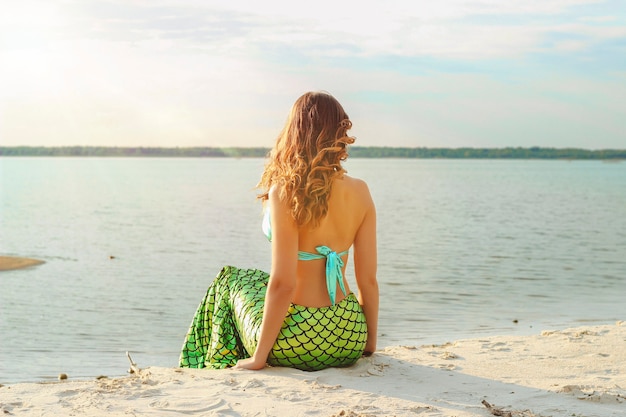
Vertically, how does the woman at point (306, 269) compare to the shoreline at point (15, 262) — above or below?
above

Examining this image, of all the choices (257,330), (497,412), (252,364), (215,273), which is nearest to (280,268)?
(257,330)

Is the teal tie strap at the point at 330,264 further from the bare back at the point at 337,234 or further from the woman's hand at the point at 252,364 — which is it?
the woman's hand at the point at 252,364

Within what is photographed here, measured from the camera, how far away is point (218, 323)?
14.6 feet

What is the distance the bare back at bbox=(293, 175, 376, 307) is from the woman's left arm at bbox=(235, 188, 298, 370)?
12 cm

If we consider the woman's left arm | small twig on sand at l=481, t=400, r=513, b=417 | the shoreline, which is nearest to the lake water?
the shoreline

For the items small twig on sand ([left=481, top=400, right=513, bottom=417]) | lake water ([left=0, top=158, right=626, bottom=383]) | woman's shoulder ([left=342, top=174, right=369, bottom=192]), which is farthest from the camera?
lake water ([left=0, top=158, right=626, bottom=383])

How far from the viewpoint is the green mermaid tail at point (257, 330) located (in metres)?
4.17

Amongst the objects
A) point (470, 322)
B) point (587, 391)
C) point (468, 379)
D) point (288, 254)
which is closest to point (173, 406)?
point (288, 254)

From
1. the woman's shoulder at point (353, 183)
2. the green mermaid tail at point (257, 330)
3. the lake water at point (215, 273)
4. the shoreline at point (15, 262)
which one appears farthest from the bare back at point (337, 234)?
the shoreline at point (15, 262)

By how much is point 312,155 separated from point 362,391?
4.31 feet

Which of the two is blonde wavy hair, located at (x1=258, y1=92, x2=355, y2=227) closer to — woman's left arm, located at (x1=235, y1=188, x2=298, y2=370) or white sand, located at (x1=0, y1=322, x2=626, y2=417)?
woman's left arm, located at (x1=235, y1=188, x2=298, y2=370)

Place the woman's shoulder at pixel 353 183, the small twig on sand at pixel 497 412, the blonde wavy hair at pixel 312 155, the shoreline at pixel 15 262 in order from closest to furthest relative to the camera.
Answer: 1. the small twig on sand at pixel 497 412
2. the blonde wavy hair at pixel 312 155
3. the woman's shoulder at pixel 353 183
4. the shoreline at pixel 15 262

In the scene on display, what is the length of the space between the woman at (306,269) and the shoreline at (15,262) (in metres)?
8.90

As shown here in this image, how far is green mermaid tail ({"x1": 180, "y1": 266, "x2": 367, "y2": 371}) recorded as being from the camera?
417 centimetres
